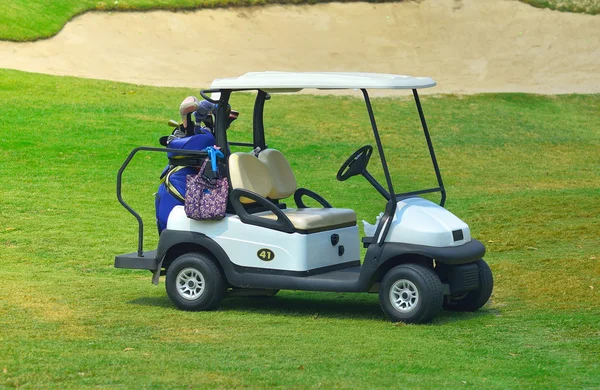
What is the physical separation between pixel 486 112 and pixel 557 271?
11989 mm

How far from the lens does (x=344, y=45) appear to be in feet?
92.1

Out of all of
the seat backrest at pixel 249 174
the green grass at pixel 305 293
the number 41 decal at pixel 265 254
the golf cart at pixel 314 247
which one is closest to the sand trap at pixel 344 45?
the green grass at pixel 305 293

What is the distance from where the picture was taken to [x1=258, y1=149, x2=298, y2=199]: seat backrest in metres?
9.02

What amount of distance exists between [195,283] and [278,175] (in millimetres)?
1224

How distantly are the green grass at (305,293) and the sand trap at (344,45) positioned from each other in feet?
8.07

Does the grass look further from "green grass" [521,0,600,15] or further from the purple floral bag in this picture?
the purple floral bag

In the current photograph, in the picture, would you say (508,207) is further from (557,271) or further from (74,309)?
(74,309)

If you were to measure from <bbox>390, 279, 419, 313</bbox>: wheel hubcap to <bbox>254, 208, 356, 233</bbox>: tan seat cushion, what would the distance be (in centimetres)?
79

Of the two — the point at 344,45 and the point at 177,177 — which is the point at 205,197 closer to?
the point at 177,177

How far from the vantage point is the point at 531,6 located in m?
30.5

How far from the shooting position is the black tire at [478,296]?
8500 mm

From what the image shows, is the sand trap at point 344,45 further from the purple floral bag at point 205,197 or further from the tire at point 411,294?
the tire at point 411,294

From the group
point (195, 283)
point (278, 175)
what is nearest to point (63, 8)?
point (278, 175)

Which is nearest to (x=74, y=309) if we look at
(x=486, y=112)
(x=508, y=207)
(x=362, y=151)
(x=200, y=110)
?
(x=200, y=110)
